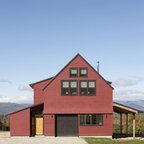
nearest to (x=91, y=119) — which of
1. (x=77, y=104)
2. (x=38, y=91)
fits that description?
(x=77, y=104)

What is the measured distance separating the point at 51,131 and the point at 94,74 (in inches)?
280

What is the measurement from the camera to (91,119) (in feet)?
90.8

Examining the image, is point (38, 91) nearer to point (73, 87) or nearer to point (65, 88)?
point (65, 88)

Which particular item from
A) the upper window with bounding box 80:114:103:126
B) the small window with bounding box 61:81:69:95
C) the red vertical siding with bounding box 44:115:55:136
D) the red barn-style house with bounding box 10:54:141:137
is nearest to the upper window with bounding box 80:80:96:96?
the red barn-style house with bounding box 10:54:141:137

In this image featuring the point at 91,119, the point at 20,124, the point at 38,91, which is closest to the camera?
the point at 20,124

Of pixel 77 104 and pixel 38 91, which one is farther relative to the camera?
pixel 38 91

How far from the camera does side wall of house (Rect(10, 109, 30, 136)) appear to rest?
27.2 metres

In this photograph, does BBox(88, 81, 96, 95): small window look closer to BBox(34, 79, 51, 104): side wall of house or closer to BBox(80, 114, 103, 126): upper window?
BBox(80, 114, 103, 126): upper window

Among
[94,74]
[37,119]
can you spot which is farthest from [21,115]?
[94,74]

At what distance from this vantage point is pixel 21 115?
27.4 meters

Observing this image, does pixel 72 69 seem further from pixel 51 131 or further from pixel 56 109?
pixel 51 131

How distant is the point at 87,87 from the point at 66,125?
4.35 meters

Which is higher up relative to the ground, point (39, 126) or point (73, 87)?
point (73, 87)

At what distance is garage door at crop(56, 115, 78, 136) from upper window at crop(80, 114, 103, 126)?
675 mm
